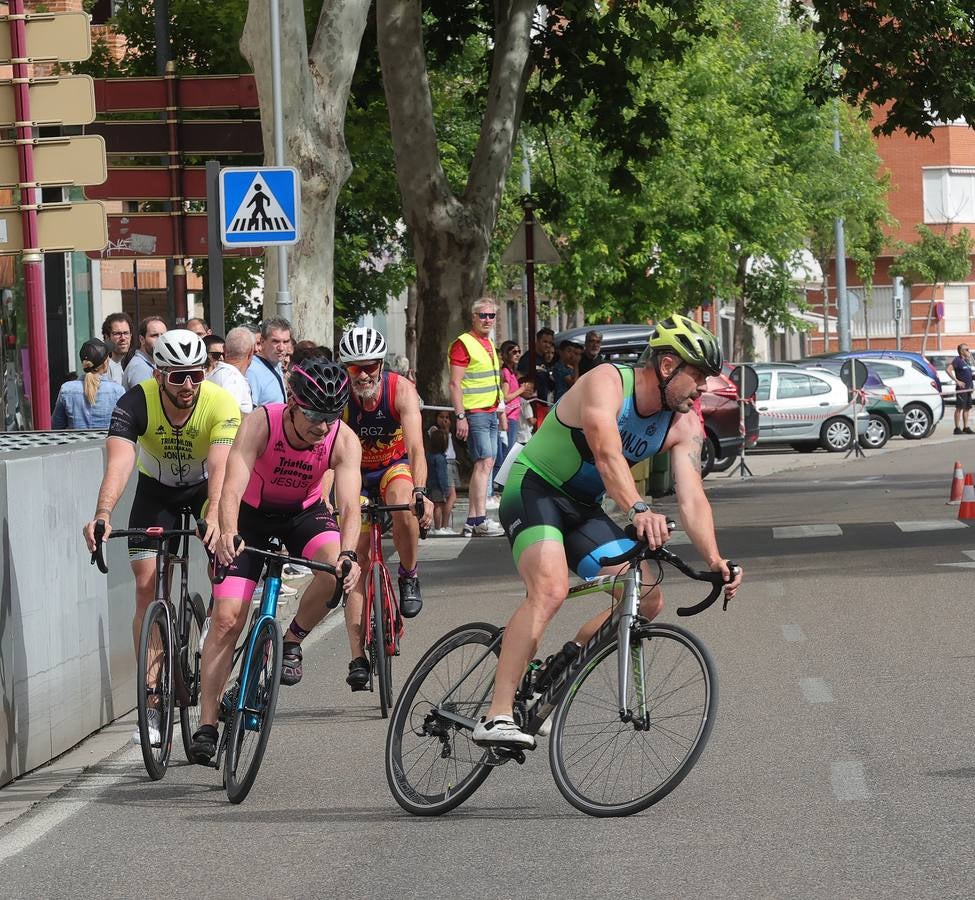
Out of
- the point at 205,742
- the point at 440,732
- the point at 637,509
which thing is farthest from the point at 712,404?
the point at 637,509

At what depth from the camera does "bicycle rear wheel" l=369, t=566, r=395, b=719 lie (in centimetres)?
980

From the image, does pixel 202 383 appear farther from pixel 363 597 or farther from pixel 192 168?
pixel 192 168

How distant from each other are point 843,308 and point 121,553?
59263mm

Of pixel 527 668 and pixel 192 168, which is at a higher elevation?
pixel 192 168

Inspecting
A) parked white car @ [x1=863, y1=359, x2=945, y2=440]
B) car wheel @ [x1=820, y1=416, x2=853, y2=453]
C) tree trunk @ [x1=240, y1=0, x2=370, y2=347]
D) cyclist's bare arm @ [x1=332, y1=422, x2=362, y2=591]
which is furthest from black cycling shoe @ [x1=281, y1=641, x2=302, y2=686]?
parked white car @ [x1=863, y1=359, x2=945, y2=440]

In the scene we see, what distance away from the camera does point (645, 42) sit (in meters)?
26.2

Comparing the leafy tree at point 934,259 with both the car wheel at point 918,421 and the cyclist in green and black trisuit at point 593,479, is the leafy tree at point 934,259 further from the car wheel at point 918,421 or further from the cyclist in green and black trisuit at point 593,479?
the cyclist in green and black trisuit at point 593,479

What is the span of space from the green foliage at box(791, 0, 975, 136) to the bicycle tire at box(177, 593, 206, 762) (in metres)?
15.8

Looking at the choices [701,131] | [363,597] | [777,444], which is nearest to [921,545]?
[363,597]

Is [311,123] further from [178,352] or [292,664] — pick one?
[292,664]

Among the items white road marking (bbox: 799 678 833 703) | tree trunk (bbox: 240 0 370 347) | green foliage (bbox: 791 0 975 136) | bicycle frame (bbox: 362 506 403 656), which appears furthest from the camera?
green foliage (bbox: 791 0 975 136)

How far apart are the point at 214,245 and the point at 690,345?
8.91 meters

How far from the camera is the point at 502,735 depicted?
7312 mm

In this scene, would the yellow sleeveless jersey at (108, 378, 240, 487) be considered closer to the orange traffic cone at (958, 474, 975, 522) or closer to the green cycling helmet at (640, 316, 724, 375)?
the green cycling helmet at (640, 316, 724, 375)
